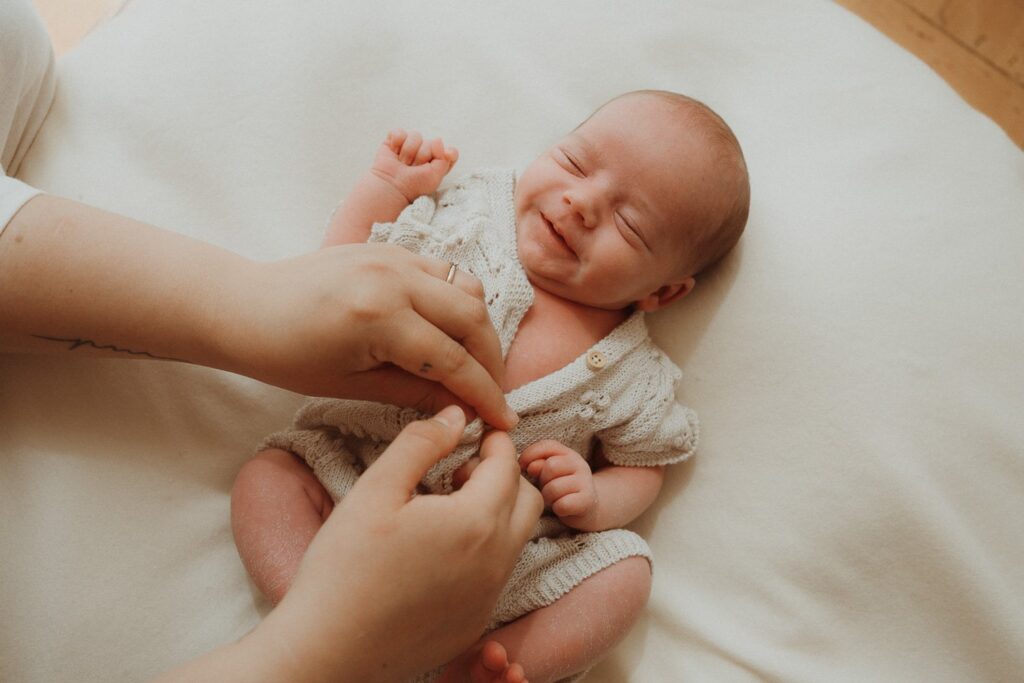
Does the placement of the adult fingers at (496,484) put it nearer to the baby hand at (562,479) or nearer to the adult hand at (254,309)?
the adult hand at (254,309)

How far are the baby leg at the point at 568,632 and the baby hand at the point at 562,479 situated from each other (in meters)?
0.11

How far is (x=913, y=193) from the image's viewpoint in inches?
47.8

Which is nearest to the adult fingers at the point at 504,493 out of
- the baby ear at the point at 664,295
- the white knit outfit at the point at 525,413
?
the white knit outfit at the point at 525,413

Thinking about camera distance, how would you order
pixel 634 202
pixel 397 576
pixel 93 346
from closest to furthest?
pixel 397 576 → pixel 93 346 → pixel 634 202

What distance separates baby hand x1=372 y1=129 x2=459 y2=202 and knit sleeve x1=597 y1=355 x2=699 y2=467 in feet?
1.69

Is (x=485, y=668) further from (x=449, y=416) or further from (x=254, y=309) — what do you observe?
(x=254, y=309)

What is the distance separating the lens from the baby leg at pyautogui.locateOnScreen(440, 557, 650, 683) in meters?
1.02

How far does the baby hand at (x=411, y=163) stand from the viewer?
1212 mm

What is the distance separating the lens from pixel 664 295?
130cm

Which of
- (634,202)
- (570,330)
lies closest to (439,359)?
(570,330)

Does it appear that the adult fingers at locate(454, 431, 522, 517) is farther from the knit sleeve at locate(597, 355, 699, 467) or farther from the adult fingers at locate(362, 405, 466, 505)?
the knit sleeve at locate(597, 355, 699, 467)

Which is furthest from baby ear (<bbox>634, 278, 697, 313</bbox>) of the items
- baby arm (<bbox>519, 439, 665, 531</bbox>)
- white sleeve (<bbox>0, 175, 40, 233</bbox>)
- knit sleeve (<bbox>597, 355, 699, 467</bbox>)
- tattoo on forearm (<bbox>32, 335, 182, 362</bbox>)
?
white sleeve (<bbox>0, 175, 40, 233</bbox>)

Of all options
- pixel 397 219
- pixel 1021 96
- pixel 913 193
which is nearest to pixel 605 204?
pixel 397 219

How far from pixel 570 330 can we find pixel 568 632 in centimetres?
50
